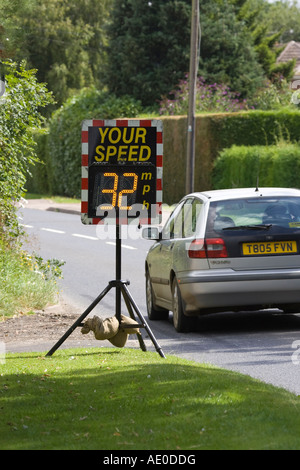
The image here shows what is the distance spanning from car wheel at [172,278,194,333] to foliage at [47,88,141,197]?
3426 cm

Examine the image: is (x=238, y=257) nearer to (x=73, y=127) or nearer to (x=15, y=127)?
(x=15, y=127)

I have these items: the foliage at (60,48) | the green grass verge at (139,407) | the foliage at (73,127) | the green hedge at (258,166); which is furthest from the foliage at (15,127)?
the foliage at (60,48)

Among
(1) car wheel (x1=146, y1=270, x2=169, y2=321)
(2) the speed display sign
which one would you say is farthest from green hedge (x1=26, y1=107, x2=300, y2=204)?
(2) the speed display sign

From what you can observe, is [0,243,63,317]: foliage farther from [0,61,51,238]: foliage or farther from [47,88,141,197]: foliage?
[47,88,141,197]: foliage

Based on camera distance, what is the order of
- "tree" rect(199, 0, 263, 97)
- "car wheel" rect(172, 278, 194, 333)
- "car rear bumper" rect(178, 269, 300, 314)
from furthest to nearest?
1. "tree" rect(199, 0, 263, 97)
2. "car wheel" rect(172, 278, 194, 333)
3. "car rear bumper" rect(178, 269, 300, 314)

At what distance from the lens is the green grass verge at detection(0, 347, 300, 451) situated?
5941mm

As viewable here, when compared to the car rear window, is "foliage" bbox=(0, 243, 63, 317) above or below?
below

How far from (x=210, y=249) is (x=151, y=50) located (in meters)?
41.3

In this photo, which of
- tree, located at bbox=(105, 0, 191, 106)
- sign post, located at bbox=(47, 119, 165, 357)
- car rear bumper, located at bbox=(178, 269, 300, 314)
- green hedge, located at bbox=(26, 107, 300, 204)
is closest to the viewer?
sign post, located at bbox=(47, 119, 165, 357)

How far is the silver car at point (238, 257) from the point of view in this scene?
456 inches

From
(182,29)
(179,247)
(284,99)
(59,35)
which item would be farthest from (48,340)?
(59,35)

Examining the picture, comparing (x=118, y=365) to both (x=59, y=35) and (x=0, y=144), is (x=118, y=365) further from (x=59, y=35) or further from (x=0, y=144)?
(x=59, y=35)

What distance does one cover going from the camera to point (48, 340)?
11.7 m

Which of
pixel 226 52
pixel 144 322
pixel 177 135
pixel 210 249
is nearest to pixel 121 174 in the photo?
pixel 144 322
